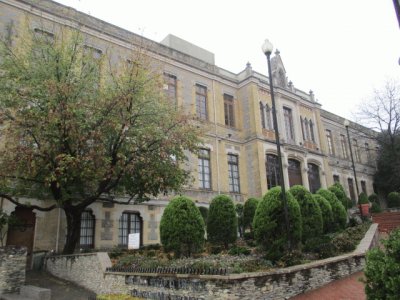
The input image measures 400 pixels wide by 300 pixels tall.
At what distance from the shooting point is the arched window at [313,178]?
2806 centimetres

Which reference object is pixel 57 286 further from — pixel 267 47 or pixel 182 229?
pixel 267 47

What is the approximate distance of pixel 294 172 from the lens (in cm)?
2681

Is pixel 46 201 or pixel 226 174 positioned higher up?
pixel 226 174

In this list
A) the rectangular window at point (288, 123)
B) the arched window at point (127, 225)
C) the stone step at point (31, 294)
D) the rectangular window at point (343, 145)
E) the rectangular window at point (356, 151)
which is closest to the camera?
the stone step at point (31, 294)

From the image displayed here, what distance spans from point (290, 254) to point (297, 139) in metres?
18.5

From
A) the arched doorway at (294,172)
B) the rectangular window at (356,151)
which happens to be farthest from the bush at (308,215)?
the rectangular window at (356,151)

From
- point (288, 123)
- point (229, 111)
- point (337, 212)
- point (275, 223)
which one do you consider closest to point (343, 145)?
point (288, 123)

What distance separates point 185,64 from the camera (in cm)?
2427

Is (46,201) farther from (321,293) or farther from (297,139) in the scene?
(297,139)

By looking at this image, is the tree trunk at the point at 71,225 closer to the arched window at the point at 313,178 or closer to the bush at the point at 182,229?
the bush at the point at 182,229

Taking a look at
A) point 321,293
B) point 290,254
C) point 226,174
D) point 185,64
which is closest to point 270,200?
point 290,254

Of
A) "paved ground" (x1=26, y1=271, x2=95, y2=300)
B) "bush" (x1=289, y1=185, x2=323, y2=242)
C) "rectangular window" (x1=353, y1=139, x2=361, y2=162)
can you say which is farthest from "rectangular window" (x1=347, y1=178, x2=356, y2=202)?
"paved ground" (x1=26, y1=271, x2=95, y2=300)

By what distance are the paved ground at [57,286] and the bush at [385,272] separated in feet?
28.9

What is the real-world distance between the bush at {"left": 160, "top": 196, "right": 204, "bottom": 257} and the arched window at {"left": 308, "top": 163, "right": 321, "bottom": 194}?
681 inches
